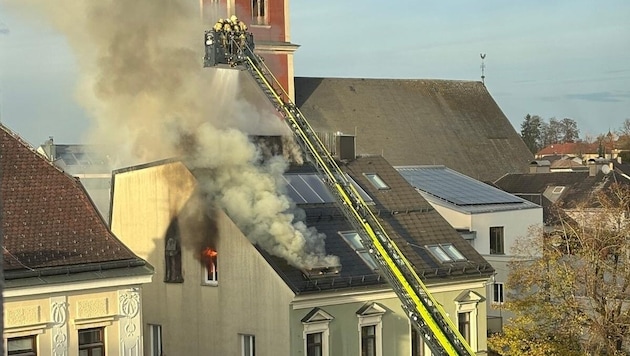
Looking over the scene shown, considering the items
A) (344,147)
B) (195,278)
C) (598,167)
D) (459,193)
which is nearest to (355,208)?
(195,278)

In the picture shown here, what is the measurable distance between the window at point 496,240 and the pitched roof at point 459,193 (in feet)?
2.81

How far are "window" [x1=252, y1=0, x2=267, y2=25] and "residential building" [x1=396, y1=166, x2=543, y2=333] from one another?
86.6 feet

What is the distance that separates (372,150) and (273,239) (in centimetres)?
4874

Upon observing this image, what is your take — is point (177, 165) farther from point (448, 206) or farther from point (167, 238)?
point (448, 206)

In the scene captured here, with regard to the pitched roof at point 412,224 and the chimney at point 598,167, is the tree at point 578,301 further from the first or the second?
the chimney at point 598,167

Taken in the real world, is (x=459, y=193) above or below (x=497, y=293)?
above

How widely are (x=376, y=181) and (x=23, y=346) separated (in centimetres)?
1499

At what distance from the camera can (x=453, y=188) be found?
41.9m

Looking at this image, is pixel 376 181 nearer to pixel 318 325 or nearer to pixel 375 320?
pixel 375 320

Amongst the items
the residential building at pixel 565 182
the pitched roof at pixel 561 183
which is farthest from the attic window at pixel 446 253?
the pitched roof at pixel 561 183

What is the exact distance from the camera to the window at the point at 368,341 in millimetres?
25969

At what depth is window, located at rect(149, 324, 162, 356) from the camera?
92.8 feet

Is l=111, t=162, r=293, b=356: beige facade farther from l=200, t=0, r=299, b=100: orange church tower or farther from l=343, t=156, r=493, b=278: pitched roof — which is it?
l=200, t=0, r=299, b=100: orange church tower

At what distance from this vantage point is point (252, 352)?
2559 centimetres
